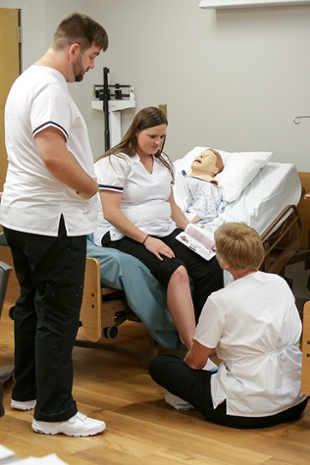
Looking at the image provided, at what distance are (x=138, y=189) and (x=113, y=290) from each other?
1.65 ft

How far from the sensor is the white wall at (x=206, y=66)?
15.3 feet

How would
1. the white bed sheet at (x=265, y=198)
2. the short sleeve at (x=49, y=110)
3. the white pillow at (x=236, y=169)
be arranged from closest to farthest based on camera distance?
1. the short sleeve at (x=49, y=110)
2. the white bed sheet at (x=265, y=198)
3. the white pillow at (x=236, y=169)

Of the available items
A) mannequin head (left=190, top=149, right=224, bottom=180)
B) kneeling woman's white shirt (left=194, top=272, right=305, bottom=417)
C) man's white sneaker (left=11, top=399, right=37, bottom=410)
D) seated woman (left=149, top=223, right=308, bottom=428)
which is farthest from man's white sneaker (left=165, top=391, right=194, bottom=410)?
mannequin head (left=190, top=149, right=224, bottom=180)

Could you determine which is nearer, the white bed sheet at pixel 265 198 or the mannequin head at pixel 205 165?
the white bed sheet at pixel 265 198

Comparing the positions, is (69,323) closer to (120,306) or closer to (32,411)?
(32,411)

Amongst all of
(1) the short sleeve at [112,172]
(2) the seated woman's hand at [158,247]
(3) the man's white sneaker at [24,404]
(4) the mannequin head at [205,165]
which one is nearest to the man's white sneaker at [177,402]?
(3) the man's white sneaker at [24,404]

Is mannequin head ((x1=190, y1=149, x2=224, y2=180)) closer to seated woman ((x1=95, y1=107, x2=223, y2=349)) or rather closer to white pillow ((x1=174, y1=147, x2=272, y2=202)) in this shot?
white pillow ((x1=174, y1=147, x2=272, y2=202))

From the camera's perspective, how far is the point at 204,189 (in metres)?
4.12

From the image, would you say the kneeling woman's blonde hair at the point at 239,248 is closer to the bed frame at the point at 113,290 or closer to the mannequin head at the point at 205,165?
the bed frame at the point at 113,290

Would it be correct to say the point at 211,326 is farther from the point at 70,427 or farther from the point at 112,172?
the point at 112,172

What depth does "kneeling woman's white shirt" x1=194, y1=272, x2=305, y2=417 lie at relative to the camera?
256 cm

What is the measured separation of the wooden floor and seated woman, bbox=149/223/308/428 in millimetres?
87

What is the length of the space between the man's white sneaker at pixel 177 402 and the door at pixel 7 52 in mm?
3027

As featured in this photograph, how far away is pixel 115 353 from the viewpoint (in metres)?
3.72
